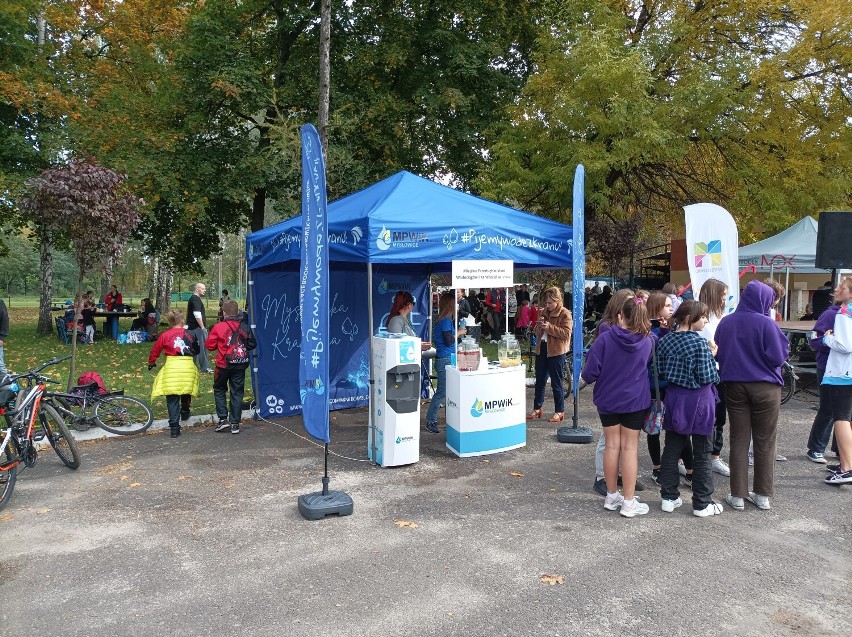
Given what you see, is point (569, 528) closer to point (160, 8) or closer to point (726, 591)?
point (726, 591)

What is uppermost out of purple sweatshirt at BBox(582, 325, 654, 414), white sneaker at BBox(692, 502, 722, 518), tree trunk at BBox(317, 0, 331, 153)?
tree trunk at BBox(317, 0, 331, 153)


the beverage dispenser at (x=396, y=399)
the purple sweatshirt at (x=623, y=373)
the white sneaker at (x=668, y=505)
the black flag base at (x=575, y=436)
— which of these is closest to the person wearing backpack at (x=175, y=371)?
the beverage dispenser at (x=396, y=399)

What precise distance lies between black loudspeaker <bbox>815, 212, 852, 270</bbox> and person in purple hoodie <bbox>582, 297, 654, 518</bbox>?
4651 millimetres

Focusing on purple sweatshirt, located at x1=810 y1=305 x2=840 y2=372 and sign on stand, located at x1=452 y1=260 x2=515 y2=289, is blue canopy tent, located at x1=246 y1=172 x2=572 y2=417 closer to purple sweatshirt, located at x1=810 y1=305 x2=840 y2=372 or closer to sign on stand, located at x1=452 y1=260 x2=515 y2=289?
sign on stand, located at x1=452 y1=260 x2=515 y2=289

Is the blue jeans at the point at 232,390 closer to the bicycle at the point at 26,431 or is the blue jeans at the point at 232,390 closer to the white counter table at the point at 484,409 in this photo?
the bicycle at the point at 26,431

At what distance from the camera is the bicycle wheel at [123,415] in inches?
289

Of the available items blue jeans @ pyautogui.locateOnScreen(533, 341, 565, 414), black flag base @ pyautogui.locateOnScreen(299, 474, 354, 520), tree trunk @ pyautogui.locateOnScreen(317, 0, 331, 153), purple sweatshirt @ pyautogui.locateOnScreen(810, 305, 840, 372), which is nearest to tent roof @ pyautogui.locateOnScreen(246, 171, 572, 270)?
blue jeans @ pyautogui.locateOnScreen(533, 341, 565, 414)

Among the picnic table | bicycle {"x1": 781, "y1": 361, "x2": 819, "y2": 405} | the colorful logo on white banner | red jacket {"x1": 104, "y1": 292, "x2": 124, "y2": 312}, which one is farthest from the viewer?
red jacket {"x1": 104, "y1": 292, "x2": 124, "y2": 312}

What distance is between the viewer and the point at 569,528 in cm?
454

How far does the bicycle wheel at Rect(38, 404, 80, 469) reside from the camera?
19.0ft

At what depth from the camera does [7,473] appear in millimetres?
5035

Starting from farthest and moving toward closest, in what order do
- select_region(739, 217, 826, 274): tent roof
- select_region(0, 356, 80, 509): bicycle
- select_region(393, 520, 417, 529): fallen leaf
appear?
select_region(739, 217, 826, 274): tent roof
select_region(0, 356, 80, 509): bicycle
select_region(393, 520, 417, 529): fallen leaf

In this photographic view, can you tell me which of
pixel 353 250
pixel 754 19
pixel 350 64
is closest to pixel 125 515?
pixel 353 250

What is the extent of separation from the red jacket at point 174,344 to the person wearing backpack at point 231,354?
0.38 metres
